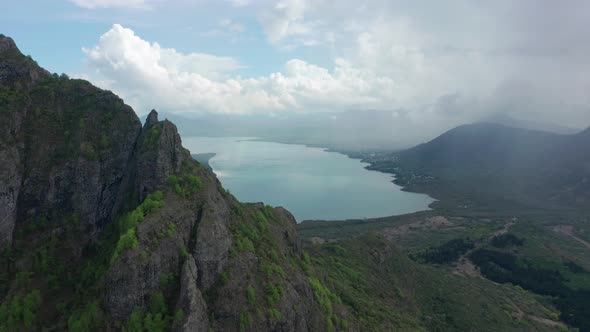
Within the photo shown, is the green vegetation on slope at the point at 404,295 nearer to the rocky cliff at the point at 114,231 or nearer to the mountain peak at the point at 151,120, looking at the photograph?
the rocky cliff at the point at 114,231

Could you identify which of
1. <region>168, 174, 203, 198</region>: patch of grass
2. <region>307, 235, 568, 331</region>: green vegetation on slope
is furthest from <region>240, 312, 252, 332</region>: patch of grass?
<region>307, 235, 568, 331</region>: green vegetation on slope

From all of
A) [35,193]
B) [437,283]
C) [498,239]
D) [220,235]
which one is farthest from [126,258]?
[498,239]

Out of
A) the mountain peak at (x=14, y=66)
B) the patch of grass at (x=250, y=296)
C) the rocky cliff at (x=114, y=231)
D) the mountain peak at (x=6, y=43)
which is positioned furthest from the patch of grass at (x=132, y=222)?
the mountain peak at (x=6, y=43)

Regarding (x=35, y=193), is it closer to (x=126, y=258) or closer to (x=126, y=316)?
(x=126, y=258)

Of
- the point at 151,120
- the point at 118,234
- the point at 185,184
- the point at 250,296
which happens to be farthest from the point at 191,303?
the point at 151,120

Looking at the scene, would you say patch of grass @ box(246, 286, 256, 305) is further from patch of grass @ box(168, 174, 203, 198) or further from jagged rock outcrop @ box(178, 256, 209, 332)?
patch of grass @ box(168, 174, 203, 198)

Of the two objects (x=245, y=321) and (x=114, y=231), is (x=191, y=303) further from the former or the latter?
(x=114, y=231)
